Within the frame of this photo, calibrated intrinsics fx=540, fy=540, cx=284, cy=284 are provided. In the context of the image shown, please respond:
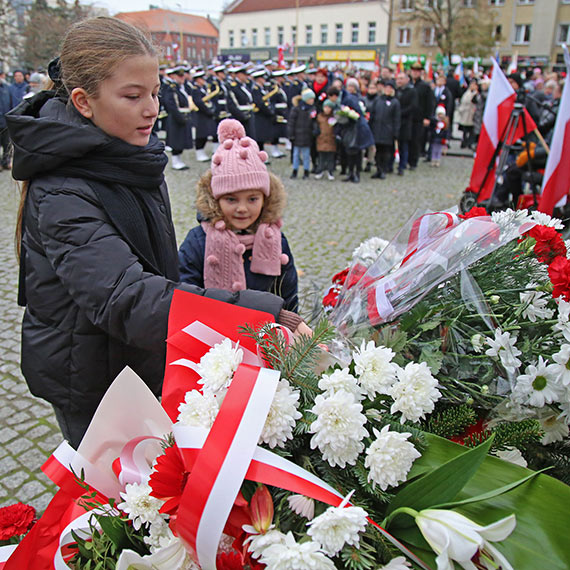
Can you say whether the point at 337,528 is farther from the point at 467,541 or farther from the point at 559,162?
the point at 559,162

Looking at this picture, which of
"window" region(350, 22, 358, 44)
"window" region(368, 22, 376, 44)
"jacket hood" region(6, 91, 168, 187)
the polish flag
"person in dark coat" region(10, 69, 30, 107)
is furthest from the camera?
"window" region(350, 22, 358, 44)

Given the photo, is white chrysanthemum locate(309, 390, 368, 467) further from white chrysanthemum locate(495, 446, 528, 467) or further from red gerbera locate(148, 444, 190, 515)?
white chrysanthemum locate(495, 446, 528, 467)

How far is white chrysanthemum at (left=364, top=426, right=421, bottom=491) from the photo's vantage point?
923 millimetres

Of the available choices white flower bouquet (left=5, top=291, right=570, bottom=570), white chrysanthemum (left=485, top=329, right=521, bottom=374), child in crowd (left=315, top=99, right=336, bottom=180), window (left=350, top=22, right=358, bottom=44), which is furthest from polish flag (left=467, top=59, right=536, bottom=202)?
window (left=350, top=22, right=358, bottom=44)

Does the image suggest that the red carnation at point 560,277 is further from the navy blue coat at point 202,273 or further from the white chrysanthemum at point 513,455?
the navy blue coat at point 202,273

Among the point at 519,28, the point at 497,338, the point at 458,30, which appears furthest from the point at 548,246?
the point at 519,28

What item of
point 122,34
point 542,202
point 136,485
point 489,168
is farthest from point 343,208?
point 136,485

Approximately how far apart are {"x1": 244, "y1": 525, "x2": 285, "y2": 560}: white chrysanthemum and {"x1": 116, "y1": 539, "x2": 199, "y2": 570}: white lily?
159mm

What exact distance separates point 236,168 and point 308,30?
6513 cm

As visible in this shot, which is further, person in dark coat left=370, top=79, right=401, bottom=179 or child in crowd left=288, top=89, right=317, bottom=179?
person in dark coat left=370, top=79, right=401, bottom=179

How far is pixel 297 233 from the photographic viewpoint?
7.08 m

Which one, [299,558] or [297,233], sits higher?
[299,558]

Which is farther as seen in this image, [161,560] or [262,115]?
[262,115]

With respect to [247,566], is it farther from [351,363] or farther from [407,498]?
[351,363]
